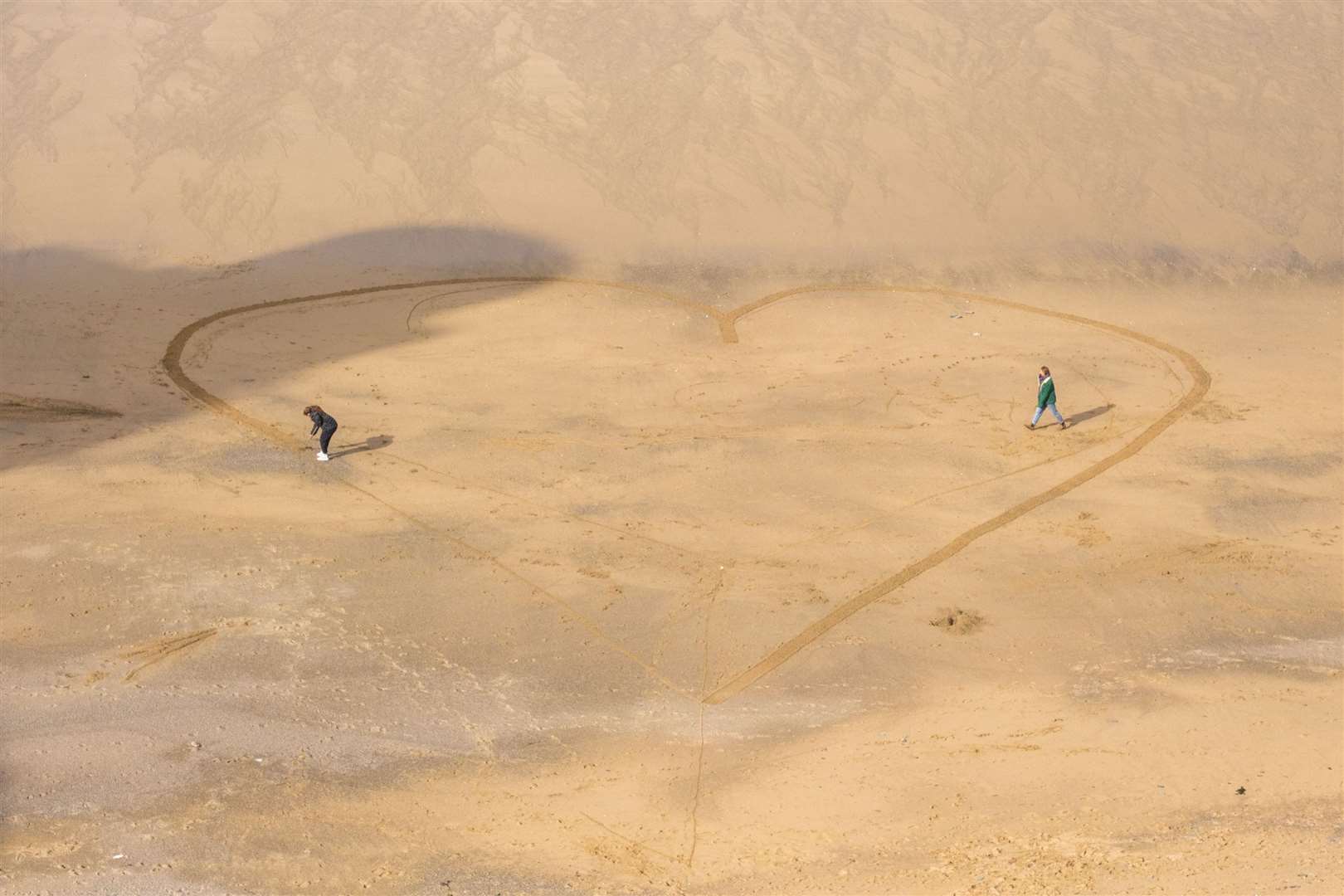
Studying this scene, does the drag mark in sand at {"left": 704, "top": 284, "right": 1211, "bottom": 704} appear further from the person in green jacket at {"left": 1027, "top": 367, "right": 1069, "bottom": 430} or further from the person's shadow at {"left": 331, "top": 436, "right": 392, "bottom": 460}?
the person's shadow at {"left": 331, "top": 436, "right": 392, "bottom": 460}

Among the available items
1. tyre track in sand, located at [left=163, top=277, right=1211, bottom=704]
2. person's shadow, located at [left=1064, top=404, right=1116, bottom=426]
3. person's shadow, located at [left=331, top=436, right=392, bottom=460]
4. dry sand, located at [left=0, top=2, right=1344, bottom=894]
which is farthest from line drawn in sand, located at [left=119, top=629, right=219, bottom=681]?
person's shadow, located at [left=1064, top=404, right=1116, bottom=426]

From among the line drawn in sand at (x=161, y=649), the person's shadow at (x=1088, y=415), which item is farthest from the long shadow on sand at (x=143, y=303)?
the person's shadow at (x=1088, y=415)

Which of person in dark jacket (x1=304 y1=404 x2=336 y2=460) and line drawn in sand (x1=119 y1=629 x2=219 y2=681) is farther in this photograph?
person in dark jacket (x1=304 y1=404 x2=336 y2=460)

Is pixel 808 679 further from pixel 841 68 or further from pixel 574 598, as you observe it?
pixel 841 68

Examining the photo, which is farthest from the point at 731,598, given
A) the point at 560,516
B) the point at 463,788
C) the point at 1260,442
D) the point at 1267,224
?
the point at 1267,224

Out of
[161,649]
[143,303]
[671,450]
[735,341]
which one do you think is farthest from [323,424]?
[735,341]

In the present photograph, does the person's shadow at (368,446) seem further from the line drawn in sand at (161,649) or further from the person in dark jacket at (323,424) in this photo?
the line drawn in sand at (161,649)
